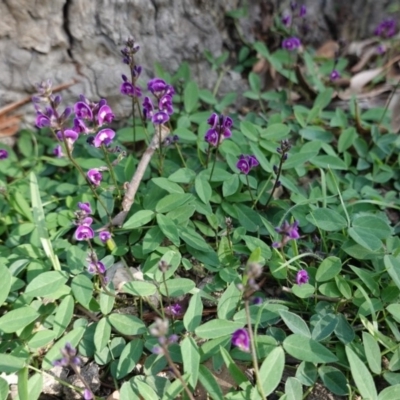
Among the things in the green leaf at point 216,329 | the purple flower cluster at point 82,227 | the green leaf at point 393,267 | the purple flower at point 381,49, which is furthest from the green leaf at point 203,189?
the purple flower at point 381,49

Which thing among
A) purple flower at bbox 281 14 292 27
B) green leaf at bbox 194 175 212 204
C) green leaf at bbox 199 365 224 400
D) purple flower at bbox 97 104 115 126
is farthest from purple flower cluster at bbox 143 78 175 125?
purple flower at bbox 281 14 292 27

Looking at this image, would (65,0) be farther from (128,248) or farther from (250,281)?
(250,281)

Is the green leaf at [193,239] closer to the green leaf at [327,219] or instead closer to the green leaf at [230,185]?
the green leaf at [230,185]

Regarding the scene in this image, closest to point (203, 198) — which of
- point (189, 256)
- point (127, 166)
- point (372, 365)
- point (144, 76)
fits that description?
point (189, 256)

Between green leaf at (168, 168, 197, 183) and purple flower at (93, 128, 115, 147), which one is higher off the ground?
purple flower at (93, 128, 115, 147)

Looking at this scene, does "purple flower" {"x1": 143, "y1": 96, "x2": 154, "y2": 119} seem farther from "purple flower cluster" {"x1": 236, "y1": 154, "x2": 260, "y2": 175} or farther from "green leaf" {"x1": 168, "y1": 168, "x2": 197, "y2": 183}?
"purple flower cluster" {"x1": 236, "y1": 154, "x2": 260, "y2": 175}

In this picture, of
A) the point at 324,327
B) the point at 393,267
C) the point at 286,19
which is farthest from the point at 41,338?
the point at 286,19

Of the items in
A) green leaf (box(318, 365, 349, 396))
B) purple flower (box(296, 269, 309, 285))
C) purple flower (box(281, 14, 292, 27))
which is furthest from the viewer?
purple flower (box(281, 14, 292, 27))
